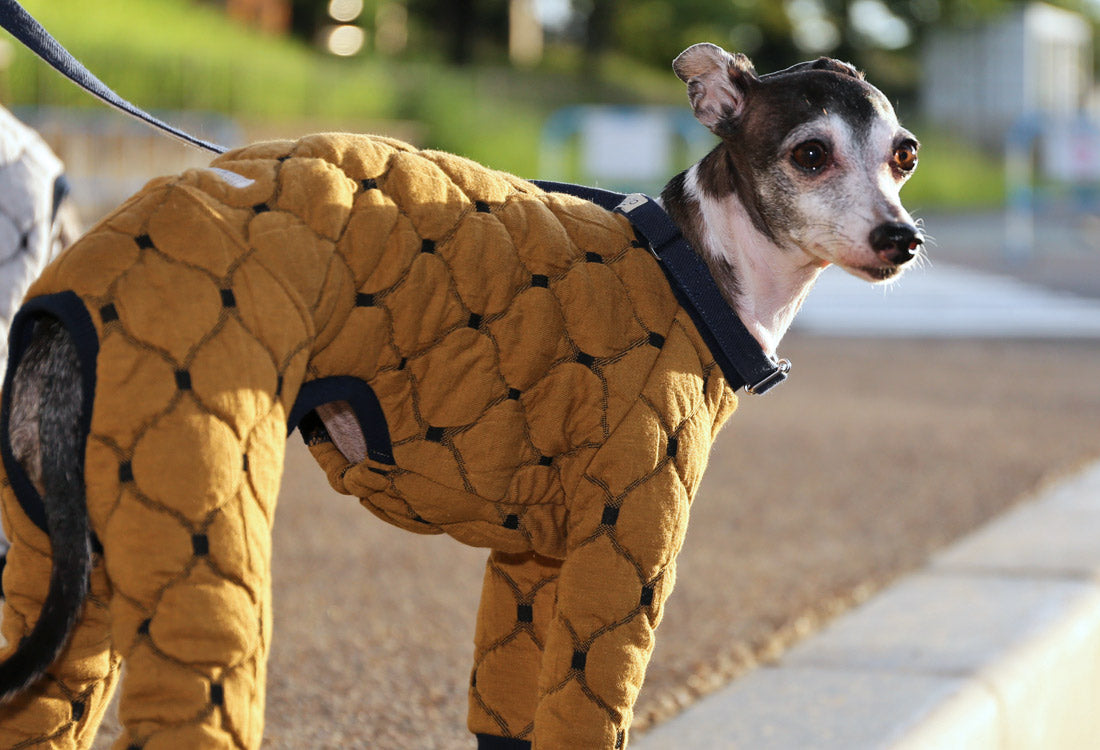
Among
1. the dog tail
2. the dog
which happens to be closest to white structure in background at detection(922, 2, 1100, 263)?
the dog

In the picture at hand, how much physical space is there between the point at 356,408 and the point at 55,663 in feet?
1.94

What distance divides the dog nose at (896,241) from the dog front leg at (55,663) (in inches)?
53.2

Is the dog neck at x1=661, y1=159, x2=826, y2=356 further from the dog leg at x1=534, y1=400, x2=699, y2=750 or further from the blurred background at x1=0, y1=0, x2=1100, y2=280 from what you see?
the blurred background at x1=0, y1=0, x2=1100, y2=280

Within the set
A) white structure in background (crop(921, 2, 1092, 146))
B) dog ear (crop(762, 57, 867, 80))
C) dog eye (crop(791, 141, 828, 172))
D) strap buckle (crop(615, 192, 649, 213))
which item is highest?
dog ear (crop(762, 57, 867, 80))

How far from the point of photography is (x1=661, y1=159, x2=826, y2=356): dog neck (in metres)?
2.42

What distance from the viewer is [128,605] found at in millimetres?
1822

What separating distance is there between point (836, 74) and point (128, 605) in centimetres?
149

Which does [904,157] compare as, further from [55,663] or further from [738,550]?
[738,550]

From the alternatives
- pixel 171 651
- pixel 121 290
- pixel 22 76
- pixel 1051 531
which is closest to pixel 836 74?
pixel 121 290

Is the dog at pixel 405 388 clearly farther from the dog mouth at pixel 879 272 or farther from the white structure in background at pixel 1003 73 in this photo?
the white structure in background at pixel 1003 73

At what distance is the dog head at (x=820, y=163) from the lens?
2.29 meters

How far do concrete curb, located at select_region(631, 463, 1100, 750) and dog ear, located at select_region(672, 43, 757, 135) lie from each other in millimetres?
1439

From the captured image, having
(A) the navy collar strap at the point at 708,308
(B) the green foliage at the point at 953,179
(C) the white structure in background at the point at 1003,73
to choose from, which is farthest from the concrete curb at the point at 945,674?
(C) the white structure in background at the point at 1003,73

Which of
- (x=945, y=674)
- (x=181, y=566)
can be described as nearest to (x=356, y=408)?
(x=181, y=566)
